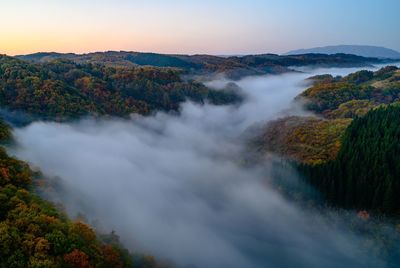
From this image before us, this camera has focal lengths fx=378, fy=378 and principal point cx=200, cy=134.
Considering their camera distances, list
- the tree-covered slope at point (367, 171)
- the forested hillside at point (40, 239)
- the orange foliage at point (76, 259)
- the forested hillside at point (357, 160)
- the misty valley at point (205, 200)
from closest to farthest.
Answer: the forested hillside at point (40, 239)
the orange foliage at point (76, 259)
the misty valley at point (205, 200)
the tree-covered slope at point (367, 171)
the forested hillside at point (357, 160)

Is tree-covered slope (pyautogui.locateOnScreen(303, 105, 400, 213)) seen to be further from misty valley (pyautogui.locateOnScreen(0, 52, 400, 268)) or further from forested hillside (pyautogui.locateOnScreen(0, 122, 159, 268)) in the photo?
forested hillside (pyautogui.locateOnScreen(0, 122, 159, 268))

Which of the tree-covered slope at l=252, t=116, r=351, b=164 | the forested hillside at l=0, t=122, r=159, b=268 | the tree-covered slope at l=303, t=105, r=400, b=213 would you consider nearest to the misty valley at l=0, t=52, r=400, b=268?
the forested hillside at l=0, t=122, r=159, b=268

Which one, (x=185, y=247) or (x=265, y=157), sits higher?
(x=265, y=157)

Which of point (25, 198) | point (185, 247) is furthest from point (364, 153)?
point (25, 198)

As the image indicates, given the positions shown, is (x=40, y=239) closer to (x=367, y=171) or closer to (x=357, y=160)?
(x=367, y=171)

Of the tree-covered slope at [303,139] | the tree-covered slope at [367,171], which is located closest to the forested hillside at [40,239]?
the tree-covered slope at [367,171]

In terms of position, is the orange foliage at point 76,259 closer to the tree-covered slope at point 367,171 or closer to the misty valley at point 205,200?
the misty valley at point 205,200

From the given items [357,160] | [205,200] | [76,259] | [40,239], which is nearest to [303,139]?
[357,160]

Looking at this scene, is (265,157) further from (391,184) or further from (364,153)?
(391,184)
